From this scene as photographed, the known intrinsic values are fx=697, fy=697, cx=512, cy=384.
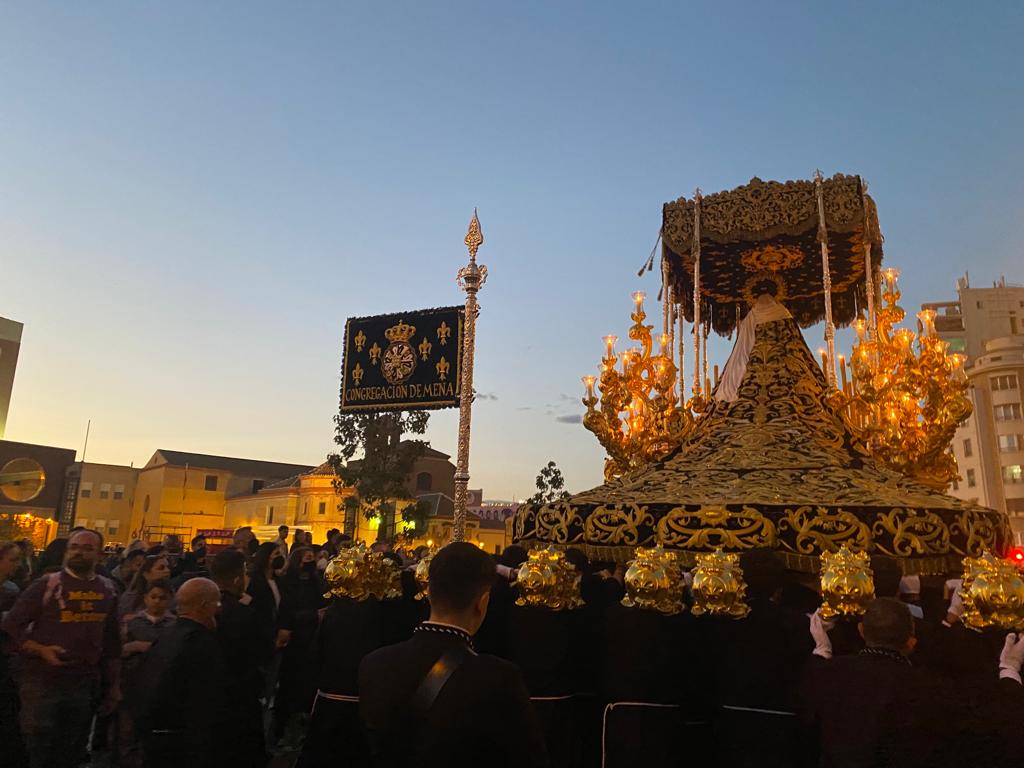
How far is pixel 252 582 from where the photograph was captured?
21.7 feet

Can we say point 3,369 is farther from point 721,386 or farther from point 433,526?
point 721,386

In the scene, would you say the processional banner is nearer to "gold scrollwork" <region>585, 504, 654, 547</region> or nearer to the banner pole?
the banner pole

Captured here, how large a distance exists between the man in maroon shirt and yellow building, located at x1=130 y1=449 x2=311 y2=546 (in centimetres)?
4893

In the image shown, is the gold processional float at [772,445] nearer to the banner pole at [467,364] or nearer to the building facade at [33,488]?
the banner pole at [467,364]

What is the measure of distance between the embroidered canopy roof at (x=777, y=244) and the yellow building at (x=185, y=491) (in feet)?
159

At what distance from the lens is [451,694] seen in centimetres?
208

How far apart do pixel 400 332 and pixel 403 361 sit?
425 millimetres

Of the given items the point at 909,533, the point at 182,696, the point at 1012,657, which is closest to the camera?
the point at 1012,657

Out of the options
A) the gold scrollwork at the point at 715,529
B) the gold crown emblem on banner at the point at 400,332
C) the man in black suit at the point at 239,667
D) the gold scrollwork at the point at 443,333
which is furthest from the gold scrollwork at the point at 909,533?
the gold crown emblem on banner at the point at 400,332

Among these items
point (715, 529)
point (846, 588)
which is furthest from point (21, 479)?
point (846, 588)

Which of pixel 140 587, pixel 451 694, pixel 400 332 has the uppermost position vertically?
pixel 400 332

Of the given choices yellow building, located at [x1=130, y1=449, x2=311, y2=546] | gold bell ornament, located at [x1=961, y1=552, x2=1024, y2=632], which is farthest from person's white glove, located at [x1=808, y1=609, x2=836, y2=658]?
yellow building, located at [x1=130, y1=449, x2=311, y2=546]

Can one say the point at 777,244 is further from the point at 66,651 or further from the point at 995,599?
the point at 66,651

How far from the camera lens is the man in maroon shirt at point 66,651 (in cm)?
457
